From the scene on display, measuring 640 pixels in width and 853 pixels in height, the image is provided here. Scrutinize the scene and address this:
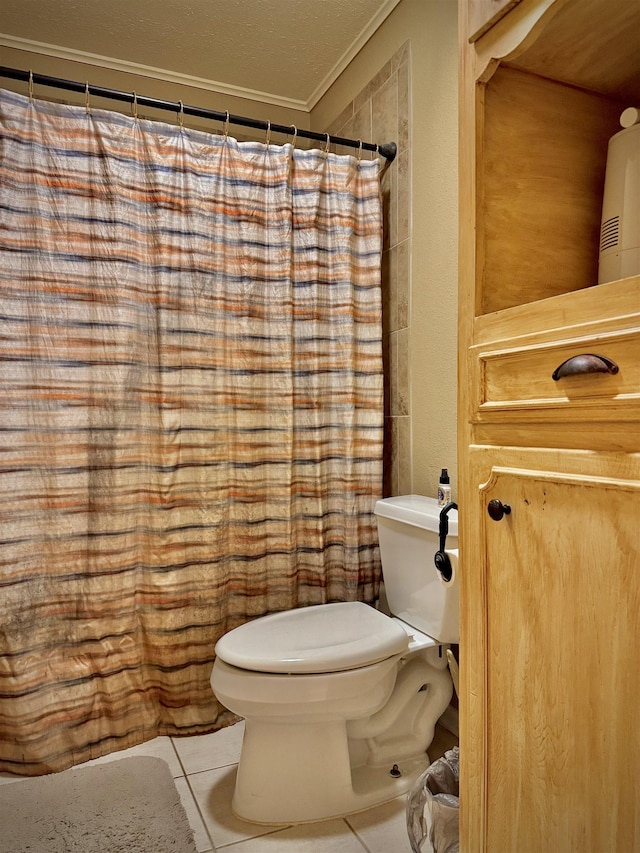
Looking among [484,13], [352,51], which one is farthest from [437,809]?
[352,51]

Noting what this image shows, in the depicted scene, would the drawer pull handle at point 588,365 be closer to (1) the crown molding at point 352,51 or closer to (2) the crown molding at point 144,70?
(1) the crown molding at point 352,51

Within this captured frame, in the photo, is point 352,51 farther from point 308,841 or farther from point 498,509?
point 308,841

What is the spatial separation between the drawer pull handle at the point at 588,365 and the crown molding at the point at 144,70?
94.3 inches

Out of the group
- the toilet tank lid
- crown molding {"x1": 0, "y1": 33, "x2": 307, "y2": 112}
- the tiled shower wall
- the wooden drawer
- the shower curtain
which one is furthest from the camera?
crown molding {"x1": 0, "y1": 33, "x2": 307, "y2": 112}

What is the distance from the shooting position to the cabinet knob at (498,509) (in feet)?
2.77

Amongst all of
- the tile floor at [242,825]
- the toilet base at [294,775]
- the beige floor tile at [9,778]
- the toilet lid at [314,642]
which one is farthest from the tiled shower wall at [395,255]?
the beige floor tile at [9,778]

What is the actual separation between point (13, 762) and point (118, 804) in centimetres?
38

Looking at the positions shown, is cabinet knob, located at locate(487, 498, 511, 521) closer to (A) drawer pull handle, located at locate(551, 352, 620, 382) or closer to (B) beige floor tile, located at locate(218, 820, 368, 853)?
(A) drawer pull handle, located at locate(551, 352, 620, 382)

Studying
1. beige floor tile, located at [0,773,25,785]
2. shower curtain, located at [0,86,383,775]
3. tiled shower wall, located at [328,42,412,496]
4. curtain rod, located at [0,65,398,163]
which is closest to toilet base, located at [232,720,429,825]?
shower curtain, located at [0,86,383,775]

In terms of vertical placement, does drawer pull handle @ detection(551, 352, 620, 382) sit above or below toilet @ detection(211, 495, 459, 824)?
above

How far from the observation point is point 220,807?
1.46 m

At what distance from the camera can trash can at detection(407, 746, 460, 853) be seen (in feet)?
3.60

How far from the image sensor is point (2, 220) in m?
1.60

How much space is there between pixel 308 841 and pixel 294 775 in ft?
0.45
